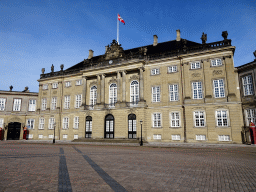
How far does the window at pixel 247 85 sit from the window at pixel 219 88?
9.28 ft

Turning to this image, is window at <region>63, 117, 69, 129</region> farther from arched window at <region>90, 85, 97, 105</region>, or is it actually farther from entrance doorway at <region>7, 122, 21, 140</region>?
entrance doorway at <region>7, 122, 21, 140</region>

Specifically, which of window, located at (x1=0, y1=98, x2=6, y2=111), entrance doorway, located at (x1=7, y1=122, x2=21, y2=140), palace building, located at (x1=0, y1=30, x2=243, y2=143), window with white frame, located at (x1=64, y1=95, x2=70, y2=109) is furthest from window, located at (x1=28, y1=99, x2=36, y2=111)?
window with white frame, located at (x1=64, y1=95, x2=70, y2=109)

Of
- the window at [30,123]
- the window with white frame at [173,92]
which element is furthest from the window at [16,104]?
the window with white frame at [173,92]

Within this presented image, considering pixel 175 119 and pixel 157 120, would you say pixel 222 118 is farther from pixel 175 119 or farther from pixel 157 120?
pixel 157 120

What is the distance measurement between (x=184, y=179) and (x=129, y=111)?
1010 inches

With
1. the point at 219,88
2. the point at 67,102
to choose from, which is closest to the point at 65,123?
the point at 67,102

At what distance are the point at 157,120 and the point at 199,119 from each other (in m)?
6.78

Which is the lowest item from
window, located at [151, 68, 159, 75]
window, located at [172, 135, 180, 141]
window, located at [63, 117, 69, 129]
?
window, located at [172, 135, 180, 141]

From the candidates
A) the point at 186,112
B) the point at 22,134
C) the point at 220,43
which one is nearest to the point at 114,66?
the point at 186,112

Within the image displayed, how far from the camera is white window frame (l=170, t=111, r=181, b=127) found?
30.2m

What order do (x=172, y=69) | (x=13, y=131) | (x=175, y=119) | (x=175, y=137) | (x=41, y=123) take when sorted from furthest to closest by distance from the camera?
(x=13, y=131)
(x=41, y=123)
(x=172, y=69)
(x=175, y=119)
(x=175, y=137)

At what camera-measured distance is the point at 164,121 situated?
30.9m

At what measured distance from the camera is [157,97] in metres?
32.5

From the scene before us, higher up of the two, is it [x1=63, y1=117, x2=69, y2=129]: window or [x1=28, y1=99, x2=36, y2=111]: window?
[x1=28, y1=99, x2=36, y2=111]: window
